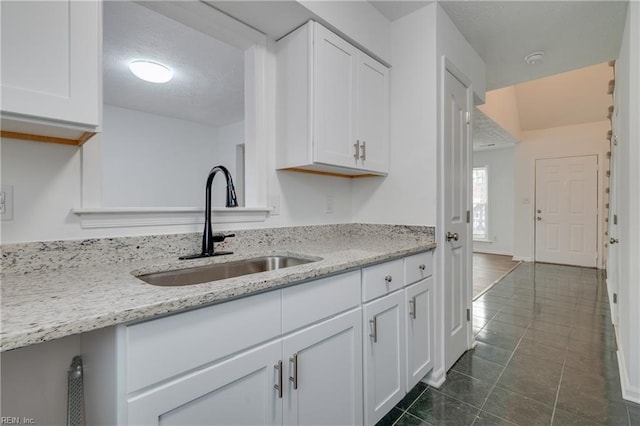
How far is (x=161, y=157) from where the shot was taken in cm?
405

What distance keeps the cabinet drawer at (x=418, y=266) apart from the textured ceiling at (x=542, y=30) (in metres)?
1.57

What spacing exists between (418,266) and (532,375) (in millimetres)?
1141

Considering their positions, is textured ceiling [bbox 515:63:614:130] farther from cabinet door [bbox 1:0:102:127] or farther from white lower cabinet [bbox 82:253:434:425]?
cabinet door [bbox 1:0:102:127]

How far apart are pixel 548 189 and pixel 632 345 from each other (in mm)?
4505

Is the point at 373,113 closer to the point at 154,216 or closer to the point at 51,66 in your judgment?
the point at 154,216

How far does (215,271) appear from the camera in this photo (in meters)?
1.36

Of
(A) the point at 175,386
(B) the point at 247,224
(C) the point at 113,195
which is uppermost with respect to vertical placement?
(C) the point at 113,195

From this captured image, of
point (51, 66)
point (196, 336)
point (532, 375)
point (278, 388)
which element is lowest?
point (532, 375)

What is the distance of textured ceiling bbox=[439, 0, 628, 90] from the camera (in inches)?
75.4

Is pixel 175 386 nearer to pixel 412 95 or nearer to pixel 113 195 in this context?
pixel 412 95

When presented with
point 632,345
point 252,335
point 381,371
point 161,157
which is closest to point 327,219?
point 381,371

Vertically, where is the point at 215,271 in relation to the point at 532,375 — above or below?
above

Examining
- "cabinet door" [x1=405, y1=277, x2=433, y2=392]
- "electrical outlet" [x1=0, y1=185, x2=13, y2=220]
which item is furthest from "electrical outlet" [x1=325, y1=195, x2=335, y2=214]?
"electrical outlet" [x1=0, y1=185, x2=13, y2=220]

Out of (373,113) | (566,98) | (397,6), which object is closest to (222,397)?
(373,113)
